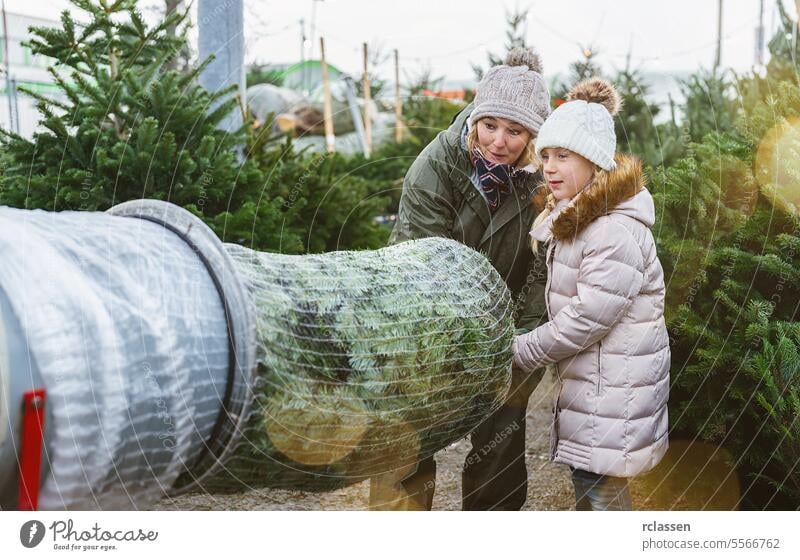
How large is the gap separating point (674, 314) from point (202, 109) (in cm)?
163

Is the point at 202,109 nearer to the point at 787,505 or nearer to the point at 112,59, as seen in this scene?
the point at 112,59

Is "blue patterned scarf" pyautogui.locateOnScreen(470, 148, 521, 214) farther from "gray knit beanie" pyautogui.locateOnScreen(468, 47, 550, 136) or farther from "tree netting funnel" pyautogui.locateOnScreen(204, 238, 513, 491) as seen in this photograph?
"tree netting funnel" pyautogui.locateOnScreen(204, 238, 513, 491)

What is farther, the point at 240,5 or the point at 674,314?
the point at 240,5

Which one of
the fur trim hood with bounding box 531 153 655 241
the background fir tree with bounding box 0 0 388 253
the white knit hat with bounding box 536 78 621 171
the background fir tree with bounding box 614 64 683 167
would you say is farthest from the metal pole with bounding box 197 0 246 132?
the background fir tree with bounding box 614 64 683 167

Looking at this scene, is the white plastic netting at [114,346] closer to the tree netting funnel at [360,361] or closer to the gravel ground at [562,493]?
the tree netting funnel at [360,361]

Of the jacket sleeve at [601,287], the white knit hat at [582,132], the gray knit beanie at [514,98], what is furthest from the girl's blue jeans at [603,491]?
the gray knit beanie at [514,98]

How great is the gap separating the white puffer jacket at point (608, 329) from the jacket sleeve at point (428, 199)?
1.29ft

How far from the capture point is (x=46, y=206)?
259 centimetres

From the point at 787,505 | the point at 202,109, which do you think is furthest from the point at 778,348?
the point at 202,109

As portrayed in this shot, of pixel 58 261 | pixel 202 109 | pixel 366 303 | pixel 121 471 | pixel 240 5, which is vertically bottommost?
pixel 121 471

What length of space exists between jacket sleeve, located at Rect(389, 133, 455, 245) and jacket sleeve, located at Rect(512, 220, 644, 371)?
0.50 m

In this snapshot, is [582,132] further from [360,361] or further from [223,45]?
[223,45]

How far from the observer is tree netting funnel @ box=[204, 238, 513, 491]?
1461 mm
